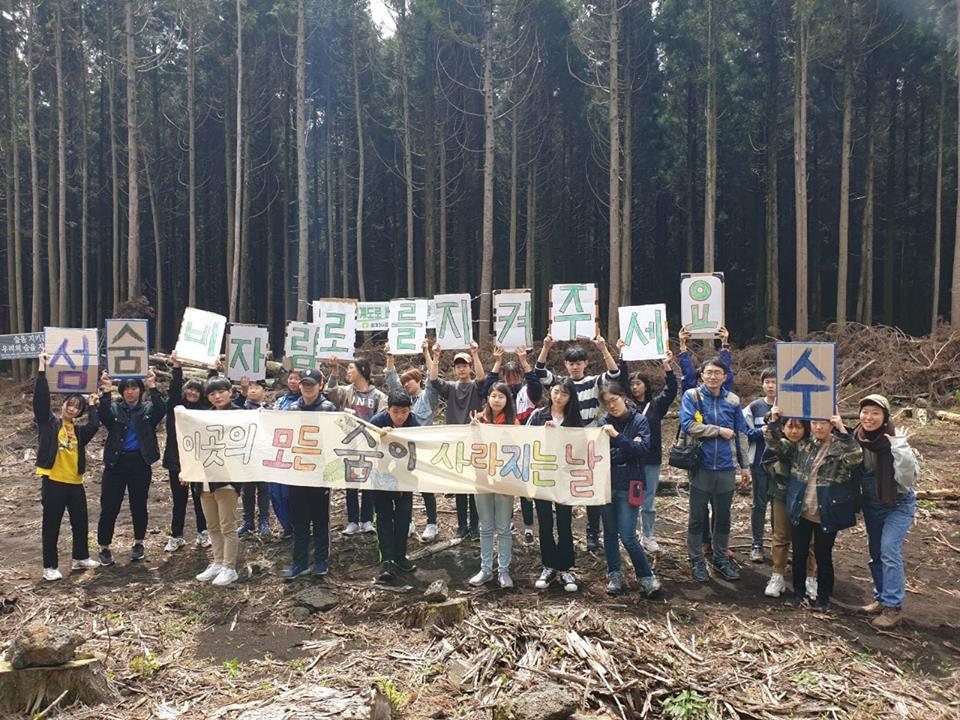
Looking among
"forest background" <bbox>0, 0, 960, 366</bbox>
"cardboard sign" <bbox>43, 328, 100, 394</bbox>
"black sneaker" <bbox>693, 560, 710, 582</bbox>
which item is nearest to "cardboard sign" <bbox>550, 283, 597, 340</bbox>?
"black sneaker" <bbox>693, 560, 710, 582</bbox>

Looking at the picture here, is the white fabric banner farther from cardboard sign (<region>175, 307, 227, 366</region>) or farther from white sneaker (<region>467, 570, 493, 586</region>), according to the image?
cardboard sign (<region>175, 307, 227, 366</region>)

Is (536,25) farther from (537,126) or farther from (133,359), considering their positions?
(133,359)

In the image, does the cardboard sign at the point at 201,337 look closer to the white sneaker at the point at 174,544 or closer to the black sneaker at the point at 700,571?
the white sneaker at the point at 174,544

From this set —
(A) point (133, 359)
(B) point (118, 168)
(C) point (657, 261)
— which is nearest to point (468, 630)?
(A) point (133, 359)

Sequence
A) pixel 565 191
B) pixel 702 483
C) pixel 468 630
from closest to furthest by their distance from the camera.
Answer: pixel 468 630
pixel 702 483
pixel 565 191

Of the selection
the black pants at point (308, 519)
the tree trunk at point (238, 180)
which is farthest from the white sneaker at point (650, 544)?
the tree trunk at point (238, 180)

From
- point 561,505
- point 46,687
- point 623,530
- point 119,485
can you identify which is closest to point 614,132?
point 561,505

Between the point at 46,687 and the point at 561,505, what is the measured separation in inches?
157

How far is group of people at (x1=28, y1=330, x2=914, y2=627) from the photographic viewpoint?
17.6ft

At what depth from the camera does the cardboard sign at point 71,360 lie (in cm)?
695

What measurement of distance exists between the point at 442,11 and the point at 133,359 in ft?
64.3

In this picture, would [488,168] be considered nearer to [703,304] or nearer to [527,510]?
[703,304]

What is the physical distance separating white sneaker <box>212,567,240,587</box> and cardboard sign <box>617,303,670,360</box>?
484 centimetres

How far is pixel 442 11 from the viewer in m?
22.8
